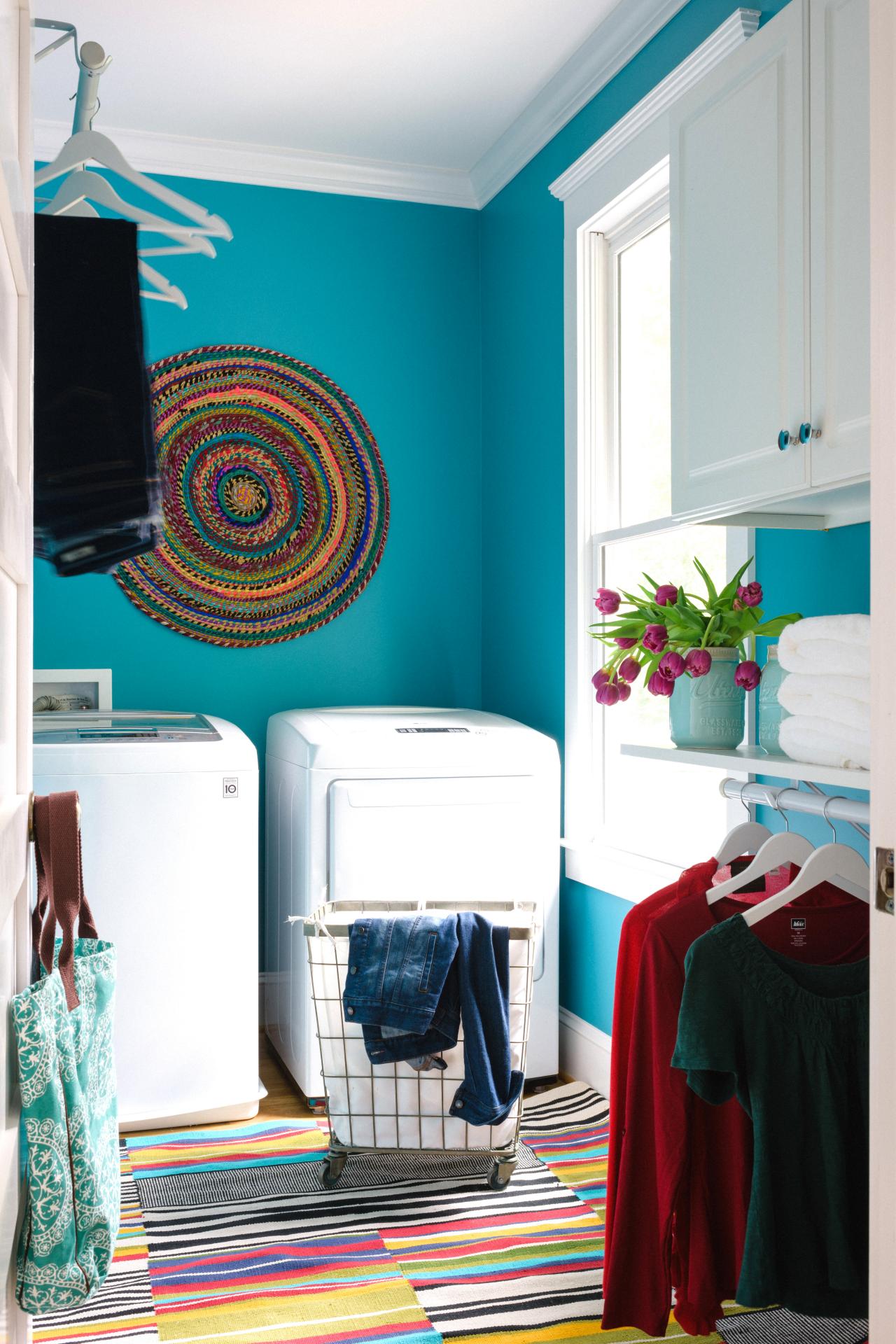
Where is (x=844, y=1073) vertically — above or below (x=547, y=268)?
below

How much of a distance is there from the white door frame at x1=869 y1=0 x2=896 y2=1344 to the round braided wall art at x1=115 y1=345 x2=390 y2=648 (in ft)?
8.44

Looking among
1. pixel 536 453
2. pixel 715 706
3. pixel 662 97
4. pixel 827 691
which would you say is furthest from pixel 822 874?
pixel 536 453

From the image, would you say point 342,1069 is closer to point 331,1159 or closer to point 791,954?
point 331,1159

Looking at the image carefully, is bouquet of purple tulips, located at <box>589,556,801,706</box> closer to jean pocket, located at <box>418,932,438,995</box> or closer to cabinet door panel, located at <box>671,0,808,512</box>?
cabinet door panel, located at <box>671,0,808,512</box>

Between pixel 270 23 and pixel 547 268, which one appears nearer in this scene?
pixel 270 23

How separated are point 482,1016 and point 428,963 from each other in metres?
0.17

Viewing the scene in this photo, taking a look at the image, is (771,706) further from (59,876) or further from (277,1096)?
(277,1096)

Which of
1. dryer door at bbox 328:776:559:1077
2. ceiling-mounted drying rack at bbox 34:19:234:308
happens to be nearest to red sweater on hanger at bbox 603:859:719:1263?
dryer door at bbox 328:776:559:1077

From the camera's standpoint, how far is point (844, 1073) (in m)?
1.51

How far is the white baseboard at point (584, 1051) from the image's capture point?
282 centimetres

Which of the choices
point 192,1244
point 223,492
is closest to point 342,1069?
point 192,1244

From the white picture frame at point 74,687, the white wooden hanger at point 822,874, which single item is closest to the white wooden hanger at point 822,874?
the white wooden hanger at point 822,874

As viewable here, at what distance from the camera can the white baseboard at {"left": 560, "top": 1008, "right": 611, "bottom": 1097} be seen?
282 cm

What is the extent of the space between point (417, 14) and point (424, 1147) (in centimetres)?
252
